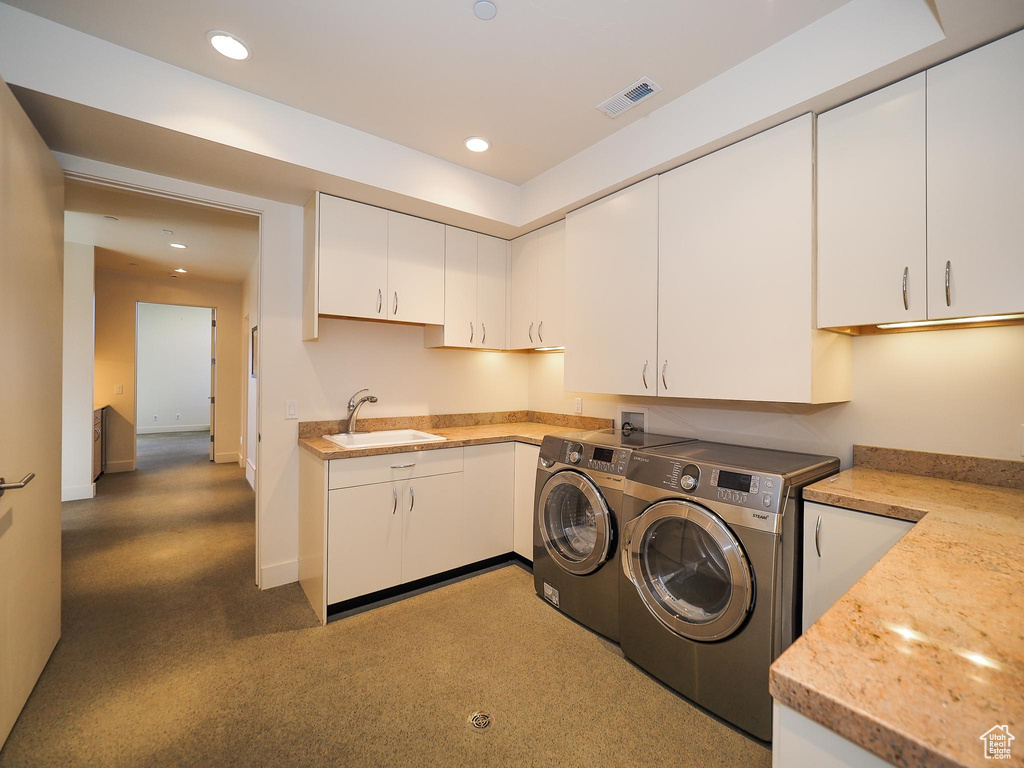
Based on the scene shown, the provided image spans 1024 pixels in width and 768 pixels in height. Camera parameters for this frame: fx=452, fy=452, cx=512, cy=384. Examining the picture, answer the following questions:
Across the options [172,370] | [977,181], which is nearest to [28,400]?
[977,181]

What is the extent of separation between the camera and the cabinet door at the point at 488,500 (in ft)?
9.74

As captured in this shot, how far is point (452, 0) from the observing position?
64.4 inches

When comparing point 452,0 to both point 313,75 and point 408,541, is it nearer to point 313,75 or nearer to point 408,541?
point 313,75

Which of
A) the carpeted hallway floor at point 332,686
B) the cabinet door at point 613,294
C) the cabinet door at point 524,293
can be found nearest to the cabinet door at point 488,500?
the carpeted hallway floor at point 332,686

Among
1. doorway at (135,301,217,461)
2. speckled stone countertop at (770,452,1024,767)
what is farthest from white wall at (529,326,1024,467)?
doorway at (135,301,217,461)

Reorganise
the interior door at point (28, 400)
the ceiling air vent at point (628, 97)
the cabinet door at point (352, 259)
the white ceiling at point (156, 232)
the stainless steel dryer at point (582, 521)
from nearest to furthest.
A: the interior door at point (28, 400) → the ceiling air vent at point (628, 97) → the stainless steel dryer at point (582, 521) → the cabinet door at point (352, 259) → the white ceiling at point (156, 232)

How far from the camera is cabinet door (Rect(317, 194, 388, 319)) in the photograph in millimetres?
2688

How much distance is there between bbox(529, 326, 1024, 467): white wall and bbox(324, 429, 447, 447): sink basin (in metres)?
1.93

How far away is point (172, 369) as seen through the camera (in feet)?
31.3

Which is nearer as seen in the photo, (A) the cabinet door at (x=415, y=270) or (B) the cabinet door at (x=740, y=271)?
(B) the cabinet door at (x=740, y=271)

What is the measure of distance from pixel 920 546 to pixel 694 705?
1.22 m

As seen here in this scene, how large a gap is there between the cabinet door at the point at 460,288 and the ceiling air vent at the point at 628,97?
131 centimetres

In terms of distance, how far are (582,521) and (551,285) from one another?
5.30 feet

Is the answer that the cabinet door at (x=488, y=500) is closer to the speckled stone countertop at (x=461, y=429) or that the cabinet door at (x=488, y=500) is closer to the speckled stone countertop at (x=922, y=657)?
the speckled stone countertop at (x=461, y=429)
